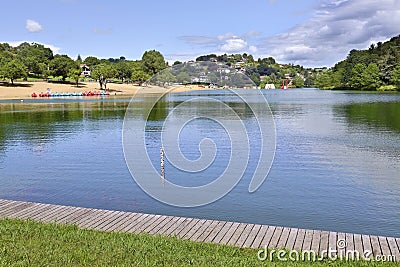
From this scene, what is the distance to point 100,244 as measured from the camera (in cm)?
797

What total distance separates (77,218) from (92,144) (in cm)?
1621

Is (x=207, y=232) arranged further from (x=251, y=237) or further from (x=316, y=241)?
(x=316, y=241)

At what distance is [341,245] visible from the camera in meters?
8.32

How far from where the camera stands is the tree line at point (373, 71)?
416 feet

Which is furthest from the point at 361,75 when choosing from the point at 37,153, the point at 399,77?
the point at 37,153

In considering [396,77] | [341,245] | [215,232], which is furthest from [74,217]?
[396,77]

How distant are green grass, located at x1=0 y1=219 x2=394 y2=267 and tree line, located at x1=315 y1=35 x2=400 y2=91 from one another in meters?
122

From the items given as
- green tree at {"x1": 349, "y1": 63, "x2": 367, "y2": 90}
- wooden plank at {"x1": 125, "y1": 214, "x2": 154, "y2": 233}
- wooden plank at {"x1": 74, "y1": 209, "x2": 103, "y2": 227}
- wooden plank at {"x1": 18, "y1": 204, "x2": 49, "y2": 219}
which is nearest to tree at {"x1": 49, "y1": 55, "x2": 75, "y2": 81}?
green tree at {"x1": 349, "y1": 63, "x2": 367, "y2": 90}

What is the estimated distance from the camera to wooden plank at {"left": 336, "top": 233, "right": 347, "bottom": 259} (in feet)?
25.6

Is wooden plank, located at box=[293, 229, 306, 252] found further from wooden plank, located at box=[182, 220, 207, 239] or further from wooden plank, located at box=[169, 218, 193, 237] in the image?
wooden plank, located at box=[169, 218, 193, 237]

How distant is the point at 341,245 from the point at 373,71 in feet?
439

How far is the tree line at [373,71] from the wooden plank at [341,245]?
12036 cm

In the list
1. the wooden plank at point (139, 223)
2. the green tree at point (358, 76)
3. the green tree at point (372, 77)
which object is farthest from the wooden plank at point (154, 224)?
the green tree at point (358, 76)

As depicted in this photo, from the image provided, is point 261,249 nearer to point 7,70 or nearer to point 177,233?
point 177,233
